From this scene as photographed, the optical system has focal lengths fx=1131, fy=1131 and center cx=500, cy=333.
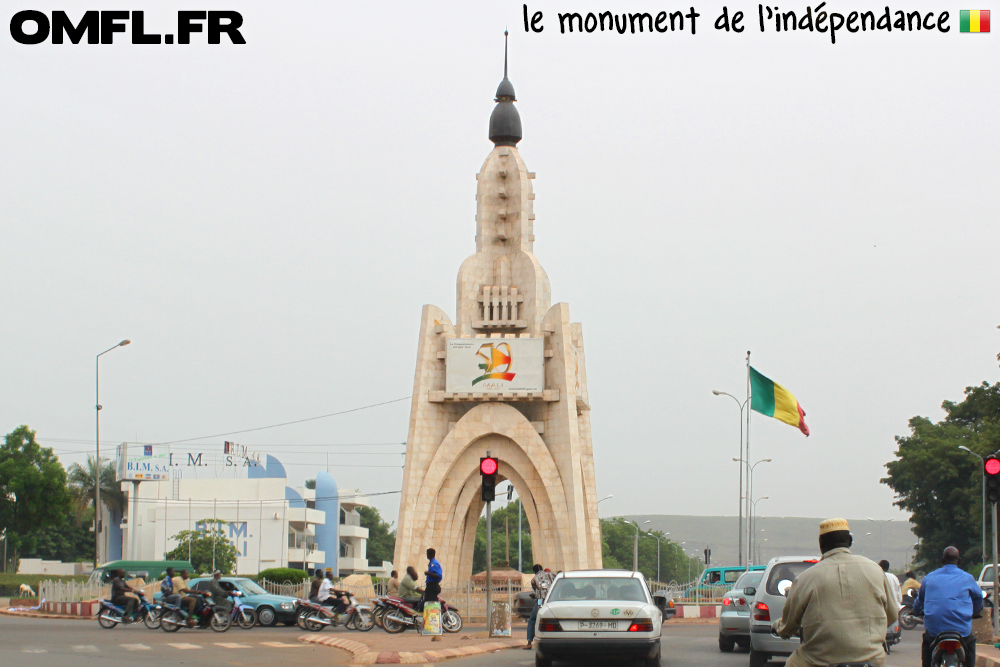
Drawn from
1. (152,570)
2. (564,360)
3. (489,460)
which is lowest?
(152,570)

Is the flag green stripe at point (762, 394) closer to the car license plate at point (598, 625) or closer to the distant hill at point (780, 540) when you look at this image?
the car license plate at point (598, 625)

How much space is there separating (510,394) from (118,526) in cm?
4795

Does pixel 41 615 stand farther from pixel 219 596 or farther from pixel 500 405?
pixel 500 405

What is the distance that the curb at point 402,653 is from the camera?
15.0 m

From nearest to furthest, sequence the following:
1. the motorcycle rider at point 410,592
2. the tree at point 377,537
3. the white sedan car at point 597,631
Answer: the white sedan car at point 597,631, the motorcycle rider at point 410,592, the tree at point 377,537

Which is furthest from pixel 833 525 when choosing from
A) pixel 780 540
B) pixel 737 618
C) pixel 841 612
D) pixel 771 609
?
pixel 780 540

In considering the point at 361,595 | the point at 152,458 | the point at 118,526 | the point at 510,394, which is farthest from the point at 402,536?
the point at 118,526

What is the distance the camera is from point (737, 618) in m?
18.2

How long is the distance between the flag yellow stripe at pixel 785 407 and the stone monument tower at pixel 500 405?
642 centimetres

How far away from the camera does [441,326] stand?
37312 mm

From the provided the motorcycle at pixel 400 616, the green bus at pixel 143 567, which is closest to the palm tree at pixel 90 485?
the green bus at pixel 143 567

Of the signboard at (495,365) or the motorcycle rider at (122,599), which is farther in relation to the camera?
the signboard at (495,365)

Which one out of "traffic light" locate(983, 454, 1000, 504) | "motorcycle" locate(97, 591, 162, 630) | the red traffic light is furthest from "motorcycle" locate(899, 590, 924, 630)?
"motorcycle" locate(97, 591, 162, 630)

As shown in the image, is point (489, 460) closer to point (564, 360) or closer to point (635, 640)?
point (635, 640)
